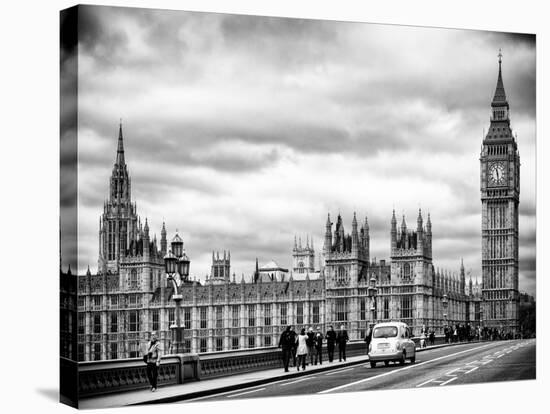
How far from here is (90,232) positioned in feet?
74.4

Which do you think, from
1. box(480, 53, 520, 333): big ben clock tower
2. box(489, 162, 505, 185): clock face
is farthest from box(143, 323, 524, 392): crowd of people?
box(489, 162, 505, 185): clock face

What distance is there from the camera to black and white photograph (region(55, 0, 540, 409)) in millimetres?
22469

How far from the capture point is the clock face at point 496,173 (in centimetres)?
3209

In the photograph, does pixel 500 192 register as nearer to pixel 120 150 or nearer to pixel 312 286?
pixel 120 150

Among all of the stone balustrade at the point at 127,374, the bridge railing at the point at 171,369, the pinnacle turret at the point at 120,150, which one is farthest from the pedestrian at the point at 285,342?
the pinnacle turret at the point at 120,150

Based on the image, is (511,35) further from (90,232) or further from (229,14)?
(90,232)

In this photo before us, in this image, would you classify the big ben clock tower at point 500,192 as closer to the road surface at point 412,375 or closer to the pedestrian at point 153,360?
the road surface at point 412,375

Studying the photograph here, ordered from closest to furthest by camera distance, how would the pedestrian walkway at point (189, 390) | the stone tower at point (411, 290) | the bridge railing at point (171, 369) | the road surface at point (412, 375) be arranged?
1. the pedestrian walkway at point (189, 390)
2. the bridge railing at point (171, 369)
3. the road surface at point (412, 375)
4. the stone tower at point (411, 290)

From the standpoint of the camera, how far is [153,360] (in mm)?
22672

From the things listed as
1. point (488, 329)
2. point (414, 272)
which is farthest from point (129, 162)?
point (414, 272)

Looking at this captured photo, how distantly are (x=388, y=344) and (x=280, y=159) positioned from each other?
22.0 feet

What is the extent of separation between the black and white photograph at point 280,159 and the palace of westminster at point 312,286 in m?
0.36

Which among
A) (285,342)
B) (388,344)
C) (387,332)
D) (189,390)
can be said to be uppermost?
(387,332)

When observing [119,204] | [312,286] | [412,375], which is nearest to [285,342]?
[412,375]
